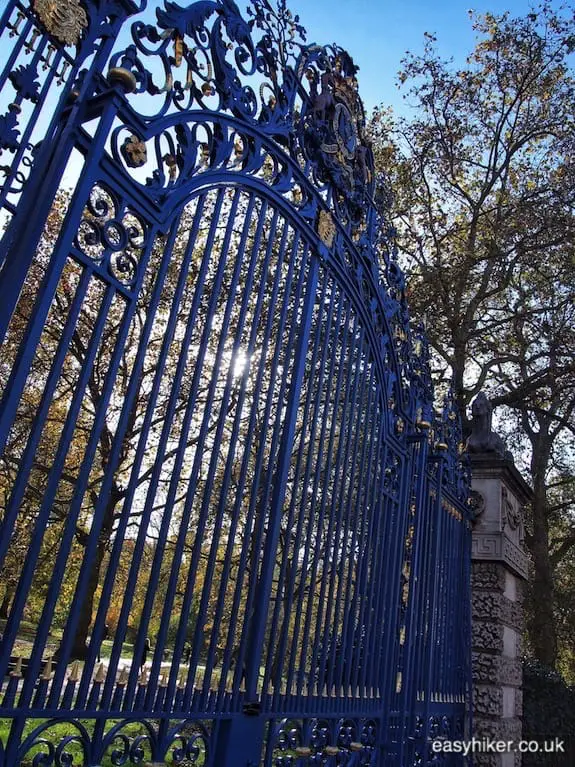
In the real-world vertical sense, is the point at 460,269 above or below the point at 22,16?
above

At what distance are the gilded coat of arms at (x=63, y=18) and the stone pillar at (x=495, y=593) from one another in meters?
5.46

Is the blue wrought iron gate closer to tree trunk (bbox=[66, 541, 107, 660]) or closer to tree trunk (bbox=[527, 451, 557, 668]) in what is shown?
tree trunk (bbox=[66, 541, 107, 660])

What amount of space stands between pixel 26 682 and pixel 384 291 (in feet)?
11.9

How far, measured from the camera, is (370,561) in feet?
13.9

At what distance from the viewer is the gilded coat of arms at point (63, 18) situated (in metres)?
2.12

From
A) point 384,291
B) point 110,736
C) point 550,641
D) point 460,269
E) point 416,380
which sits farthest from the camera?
point 550,641

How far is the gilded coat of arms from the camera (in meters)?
2.12

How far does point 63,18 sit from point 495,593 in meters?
5.76

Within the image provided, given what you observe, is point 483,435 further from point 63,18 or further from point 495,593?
point 63,18

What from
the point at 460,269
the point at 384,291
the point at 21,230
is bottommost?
the point at 21,230

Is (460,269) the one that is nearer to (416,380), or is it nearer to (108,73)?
(416,380)

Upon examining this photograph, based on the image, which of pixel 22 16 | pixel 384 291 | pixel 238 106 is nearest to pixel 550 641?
pixel 384 291

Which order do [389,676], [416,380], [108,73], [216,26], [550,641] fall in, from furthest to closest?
[550,641], [416,380], [389,676], [216,26], [108,73]

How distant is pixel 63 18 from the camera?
2.21 metres
